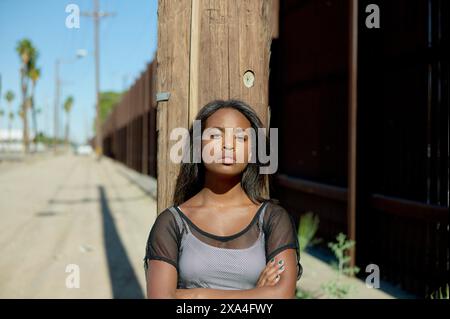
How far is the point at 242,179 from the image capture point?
74.3 inches

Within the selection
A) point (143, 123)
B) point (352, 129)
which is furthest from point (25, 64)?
point (352, 129)

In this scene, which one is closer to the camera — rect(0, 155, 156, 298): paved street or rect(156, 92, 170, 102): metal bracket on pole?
rect(156, 92, 170, 102): metal bracket on pole

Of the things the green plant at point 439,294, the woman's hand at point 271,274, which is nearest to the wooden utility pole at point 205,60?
the woman's hand at point 271,274

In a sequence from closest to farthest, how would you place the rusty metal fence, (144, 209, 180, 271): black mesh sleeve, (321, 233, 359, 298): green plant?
(144, 209, 180, 271): black mesh sleeve
(321, 233, 359, 298): green plant
the rusty metal fence

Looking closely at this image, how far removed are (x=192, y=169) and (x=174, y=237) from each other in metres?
0.33

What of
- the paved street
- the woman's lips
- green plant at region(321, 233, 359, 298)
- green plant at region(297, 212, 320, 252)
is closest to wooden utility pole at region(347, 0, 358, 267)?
green plant at region(321, 233, 359, 298)

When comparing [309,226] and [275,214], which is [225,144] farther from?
[309,226]

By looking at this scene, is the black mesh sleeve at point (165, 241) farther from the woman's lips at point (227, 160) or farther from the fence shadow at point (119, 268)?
the fence shadow at point (119, 268)

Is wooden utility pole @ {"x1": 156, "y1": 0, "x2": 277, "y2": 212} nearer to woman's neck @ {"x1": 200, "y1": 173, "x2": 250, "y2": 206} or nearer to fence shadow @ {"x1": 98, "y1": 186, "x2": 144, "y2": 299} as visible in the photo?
woman's neck @ {"x1": 200, "y1": 173, "x2": 250, "y2": 206}

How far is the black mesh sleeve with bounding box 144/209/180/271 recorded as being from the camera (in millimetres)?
1690

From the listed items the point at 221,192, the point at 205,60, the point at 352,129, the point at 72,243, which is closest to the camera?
the point at 221,192

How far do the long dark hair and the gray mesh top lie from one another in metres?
0.18

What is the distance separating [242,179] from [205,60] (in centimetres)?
57

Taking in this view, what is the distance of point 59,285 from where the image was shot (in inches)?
218
